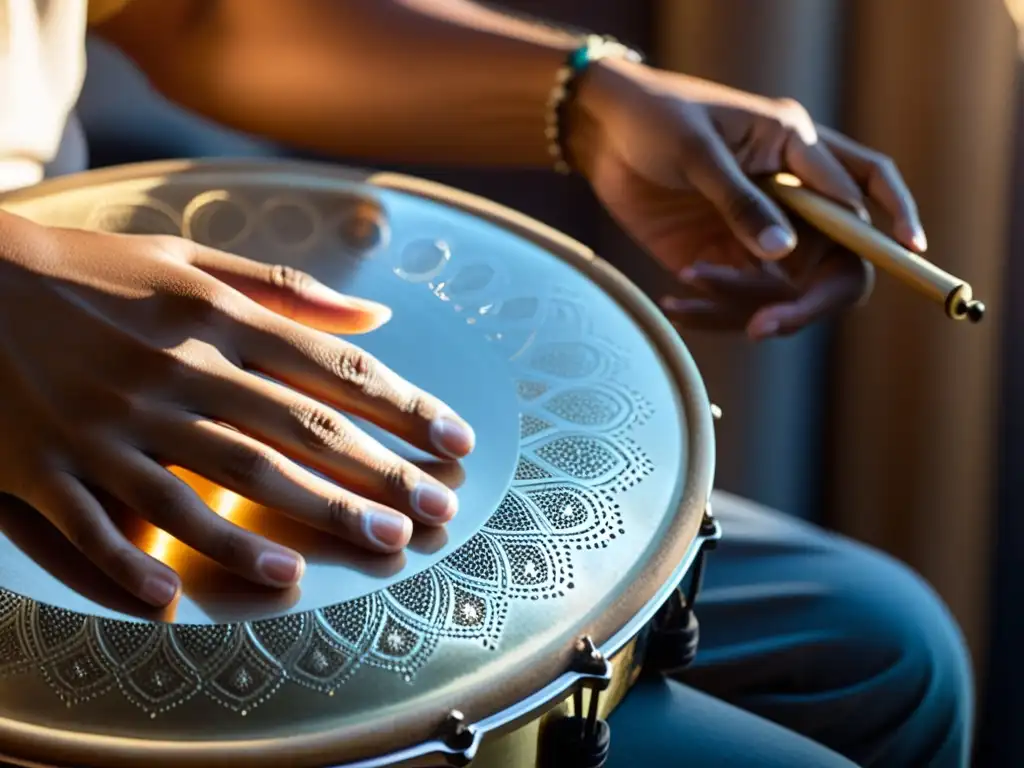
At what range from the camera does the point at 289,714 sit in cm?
39

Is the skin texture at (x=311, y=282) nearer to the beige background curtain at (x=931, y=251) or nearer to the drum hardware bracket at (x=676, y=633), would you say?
the drum hardware bracket at (x=676, y=633)

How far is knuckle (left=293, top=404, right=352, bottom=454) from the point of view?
0.45 metres

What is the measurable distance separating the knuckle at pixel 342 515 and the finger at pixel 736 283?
1.15 ft

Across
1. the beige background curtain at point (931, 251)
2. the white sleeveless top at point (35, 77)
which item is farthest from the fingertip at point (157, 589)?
the beige background curtain at point (931, 251)

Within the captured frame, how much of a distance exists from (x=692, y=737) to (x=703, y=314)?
28 cm

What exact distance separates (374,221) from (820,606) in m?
0.35

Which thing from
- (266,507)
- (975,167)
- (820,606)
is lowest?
(820,606)

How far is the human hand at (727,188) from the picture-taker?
666 millimetres

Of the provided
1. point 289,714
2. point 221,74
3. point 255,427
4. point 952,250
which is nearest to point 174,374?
point 255,427

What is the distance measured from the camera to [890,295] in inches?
43.6

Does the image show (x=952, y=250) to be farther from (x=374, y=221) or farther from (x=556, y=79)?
(x=374, y=221)

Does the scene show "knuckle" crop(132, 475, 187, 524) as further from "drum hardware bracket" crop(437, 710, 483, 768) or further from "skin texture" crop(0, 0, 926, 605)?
"drum hardware bracket" crop(437, 710, 483, 768)

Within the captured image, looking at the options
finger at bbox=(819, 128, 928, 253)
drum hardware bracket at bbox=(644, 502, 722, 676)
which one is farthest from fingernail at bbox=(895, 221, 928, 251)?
drum hardware bracket at bbox=(644, 502, 722, 676)

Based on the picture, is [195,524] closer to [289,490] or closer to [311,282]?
[289,490]
